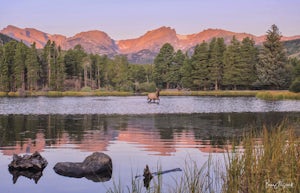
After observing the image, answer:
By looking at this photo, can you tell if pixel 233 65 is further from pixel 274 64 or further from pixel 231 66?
pixel 274 64

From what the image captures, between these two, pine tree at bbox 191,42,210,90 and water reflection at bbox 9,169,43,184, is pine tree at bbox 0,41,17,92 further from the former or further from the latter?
water reflection at bbox 9,169,43,184

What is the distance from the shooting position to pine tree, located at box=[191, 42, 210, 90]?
91094 millimetres

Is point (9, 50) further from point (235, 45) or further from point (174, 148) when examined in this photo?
point (174, 148)

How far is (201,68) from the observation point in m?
91.5

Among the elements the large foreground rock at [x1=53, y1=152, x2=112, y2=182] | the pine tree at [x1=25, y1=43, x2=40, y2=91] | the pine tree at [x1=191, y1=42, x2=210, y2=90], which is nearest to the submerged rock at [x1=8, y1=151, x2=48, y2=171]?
Result: the large foreground rock at [x1=53, y1=152, x2=112, y2=182]

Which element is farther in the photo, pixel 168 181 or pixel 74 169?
pixel 74 169

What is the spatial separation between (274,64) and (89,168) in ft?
230

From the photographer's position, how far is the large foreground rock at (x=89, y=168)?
1170 centimetres

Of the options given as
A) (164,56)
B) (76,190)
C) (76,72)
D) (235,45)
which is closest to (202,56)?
(235,45)

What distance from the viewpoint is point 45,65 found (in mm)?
105562

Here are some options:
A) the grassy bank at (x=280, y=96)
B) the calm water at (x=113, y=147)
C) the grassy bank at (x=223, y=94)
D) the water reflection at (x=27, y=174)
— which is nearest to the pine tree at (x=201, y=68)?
the grassy bank at (x=223, y=94)

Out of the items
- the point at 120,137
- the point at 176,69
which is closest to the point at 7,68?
the point at 176,69

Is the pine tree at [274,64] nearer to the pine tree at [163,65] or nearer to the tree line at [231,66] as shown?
the tree line at [231,66]

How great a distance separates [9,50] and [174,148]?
89023 millimetres
